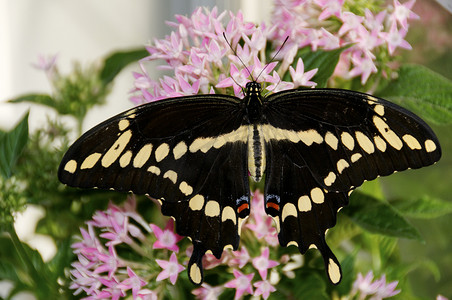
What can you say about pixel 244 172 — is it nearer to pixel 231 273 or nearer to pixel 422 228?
pixel 231 273

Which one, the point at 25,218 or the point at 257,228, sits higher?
the point at 257,228

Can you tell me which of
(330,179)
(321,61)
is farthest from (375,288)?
(321,61)

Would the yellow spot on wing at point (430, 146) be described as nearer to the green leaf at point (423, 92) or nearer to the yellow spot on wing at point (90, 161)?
the green leaf at point (423, 92)

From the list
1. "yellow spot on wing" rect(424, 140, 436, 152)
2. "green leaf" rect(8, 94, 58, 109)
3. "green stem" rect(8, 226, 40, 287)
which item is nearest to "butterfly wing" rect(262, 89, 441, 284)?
"yellow spot on wing" rect(424, 140, 436, 152)

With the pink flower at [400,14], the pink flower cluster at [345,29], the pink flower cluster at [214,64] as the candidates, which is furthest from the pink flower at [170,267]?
the pink flower at [400,14]

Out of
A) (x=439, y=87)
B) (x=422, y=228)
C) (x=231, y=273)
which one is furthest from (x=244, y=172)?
(x=422, y=228)
